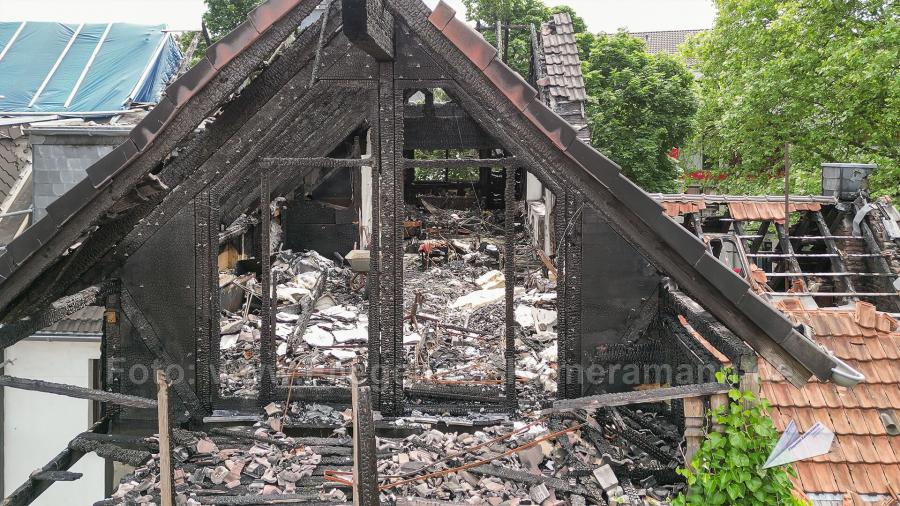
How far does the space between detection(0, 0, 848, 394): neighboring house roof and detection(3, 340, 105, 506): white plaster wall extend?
7.87 metres

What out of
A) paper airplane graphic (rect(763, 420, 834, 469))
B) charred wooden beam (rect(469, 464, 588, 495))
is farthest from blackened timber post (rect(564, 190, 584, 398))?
paper airplane graphic (rect(763, 420, 834, 469))

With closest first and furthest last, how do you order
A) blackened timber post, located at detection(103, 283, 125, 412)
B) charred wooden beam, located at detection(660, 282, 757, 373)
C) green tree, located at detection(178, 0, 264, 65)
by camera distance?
charred wooden beam, located at detection(660, 282, 757, 373) < blackened timber post, located at detection(103, 283, 125, 412) < green tree, located at detection(178, 0, 264, 65)

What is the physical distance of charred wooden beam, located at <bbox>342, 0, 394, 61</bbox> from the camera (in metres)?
4.45

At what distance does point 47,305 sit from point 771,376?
18.7 feet

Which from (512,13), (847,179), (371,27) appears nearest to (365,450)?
(371,27)

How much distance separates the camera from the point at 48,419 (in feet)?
40.4

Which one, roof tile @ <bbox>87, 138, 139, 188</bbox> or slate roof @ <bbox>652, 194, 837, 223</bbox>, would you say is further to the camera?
slate roof @ <bbox>652, 194, 837, 223</bbox>

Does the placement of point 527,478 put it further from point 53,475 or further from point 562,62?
point 562,62

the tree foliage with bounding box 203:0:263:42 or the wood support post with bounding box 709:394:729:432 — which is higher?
the tree foliage with bounding box 203:0:263:42

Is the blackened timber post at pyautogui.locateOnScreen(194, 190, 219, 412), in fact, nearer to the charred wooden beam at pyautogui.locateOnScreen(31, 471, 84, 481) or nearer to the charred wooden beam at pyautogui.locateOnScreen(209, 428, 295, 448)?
the charred wooden beam at pyautogui.locateOnScreen(209, 428, 295, 448)

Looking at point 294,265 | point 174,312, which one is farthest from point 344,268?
point 174,312

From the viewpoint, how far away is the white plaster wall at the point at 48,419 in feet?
39.4

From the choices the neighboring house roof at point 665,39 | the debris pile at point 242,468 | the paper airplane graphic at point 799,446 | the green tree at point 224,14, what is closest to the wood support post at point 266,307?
the debris pile at point 242,468

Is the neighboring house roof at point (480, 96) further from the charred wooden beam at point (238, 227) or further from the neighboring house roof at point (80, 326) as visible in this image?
the neighboring house roof at point (80, 326)
